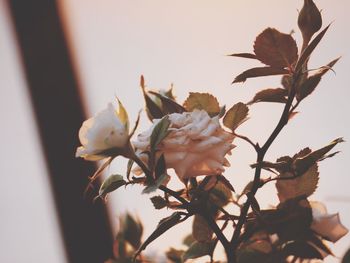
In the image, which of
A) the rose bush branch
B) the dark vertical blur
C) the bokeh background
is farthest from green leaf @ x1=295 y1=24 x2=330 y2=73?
the dark vertical blur

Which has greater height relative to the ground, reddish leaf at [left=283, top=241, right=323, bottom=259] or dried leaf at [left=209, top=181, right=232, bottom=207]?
dried leaf at [left=209, top=181, right=232, bottom=207]

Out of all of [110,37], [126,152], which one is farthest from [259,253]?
[110,37]

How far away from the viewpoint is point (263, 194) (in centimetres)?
62

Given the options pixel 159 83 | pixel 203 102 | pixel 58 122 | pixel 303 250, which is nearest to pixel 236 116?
pixel 203 102

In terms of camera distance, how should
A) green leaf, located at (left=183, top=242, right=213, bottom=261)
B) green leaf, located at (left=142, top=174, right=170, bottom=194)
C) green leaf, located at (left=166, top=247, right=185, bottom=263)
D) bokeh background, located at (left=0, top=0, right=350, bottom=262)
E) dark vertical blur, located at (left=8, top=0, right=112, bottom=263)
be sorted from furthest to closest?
1. dark vertical blur, located at (left=8, top=0, right=112, bottom=263)
2. bokeh background, located at (left=0, top=0, right=350, bottom=262)
3. green leaf, located at (left=166, top=247, right=185, bottom=263)
4. green leaf, located at (left=183, top=242, right=213, bottom=261)
5. green leaf, located at (left=142, top=174, right=170, bottom=194)

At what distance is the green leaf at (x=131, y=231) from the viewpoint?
583 millimetres

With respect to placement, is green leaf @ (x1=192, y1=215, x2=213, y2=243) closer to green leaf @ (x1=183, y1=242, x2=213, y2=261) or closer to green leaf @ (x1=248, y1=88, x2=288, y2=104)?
green leaf @ (x1=183, y1=242, x2=213, y2=261)

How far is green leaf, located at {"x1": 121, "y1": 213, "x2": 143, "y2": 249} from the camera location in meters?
0.58

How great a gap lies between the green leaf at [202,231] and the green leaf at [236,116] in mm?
113

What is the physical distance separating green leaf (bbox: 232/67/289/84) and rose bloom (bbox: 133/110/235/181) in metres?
0.06

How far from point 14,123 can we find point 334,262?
29.2 inches

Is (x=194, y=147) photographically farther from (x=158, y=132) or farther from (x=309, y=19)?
(x=309, y=19)

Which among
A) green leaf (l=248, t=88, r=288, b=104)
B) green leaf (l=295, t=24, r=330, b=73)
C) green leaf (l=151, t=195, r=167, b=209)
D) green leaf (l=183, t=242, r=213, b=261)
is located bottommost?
green leaf (l=183, t=242, r=213, b=261)

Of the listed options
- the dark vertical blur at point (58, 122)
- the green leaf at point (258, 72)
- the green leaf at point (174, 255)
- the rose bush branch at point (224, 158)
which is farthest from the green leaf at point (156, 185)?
the dark vertical blur at point (58, 122)
